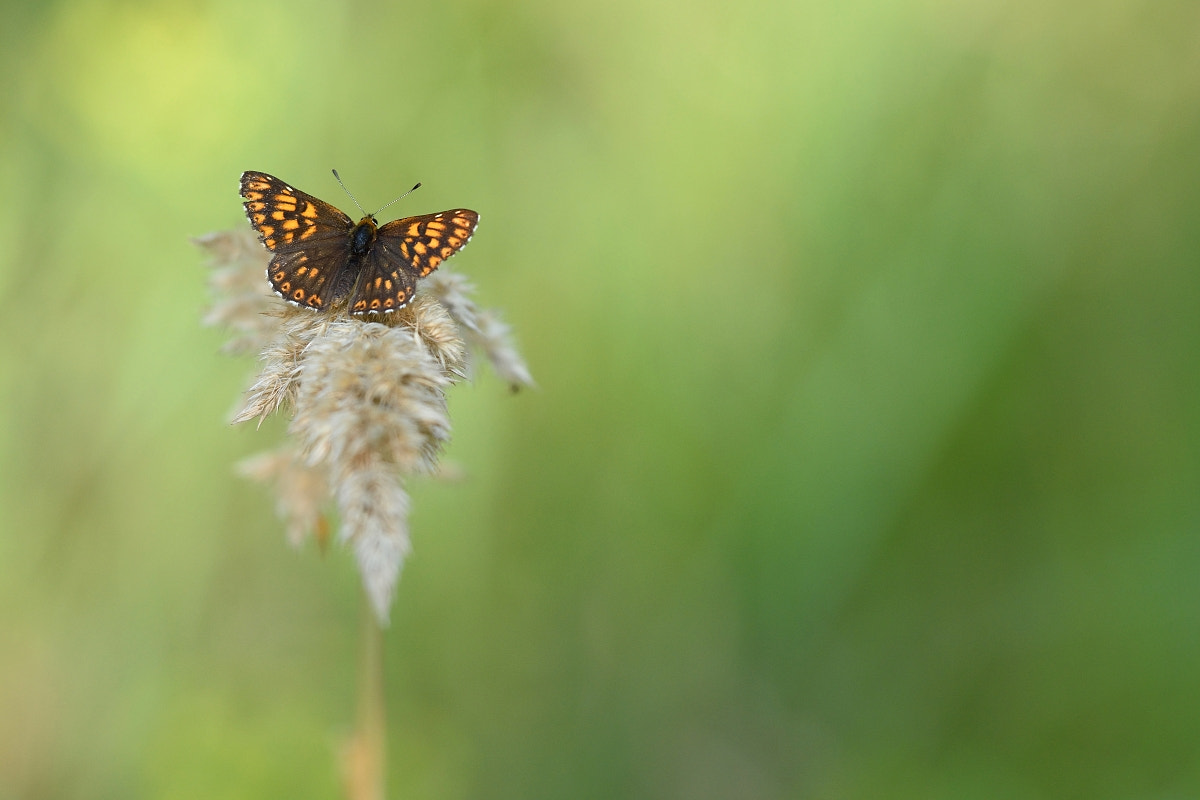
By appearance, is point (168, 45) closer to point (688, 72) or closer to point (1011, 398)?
point (688, 72)

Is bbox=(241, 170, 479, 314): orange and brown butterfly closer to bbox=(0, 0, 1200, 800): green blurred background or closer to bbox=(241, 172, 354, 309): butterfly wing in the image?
bbox=(241, 172, 354, 309): butterfly wing

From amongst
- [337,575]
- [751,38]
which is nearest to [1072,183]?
[751,38]

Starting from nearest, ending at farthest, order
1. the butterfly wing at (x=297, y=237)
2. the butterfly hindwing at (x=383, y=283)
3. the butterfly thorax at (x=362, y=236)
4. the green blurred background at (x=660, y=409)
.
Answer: the butterfly hindwing at (x=383, y=283), the butterfly wing at (x=297, y=237), the butterfly thorax at (x=362, y=236), the green blurred background at (x=660, y=409)

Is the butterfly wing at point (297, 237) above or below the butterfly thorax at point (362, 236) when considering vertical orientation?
below

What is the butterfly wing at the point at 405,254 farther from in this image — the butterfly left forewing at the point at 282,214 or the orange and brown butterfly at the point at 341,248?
the butterfly left forewing at the point at 282,214

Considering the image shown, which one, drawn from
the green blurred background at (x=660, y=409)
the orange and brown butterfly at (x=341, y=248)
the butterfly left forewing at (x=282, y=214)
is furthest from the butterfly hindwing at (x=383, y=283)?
the green blurred background at (x=660, y=409)

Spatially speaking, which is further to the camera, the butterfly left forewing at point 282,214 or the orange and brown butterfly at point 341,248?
the butterfly left forewing at point 282,214

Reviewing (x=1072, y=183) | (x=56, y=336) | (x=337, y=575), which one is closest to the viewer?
(x=56, y=336)
